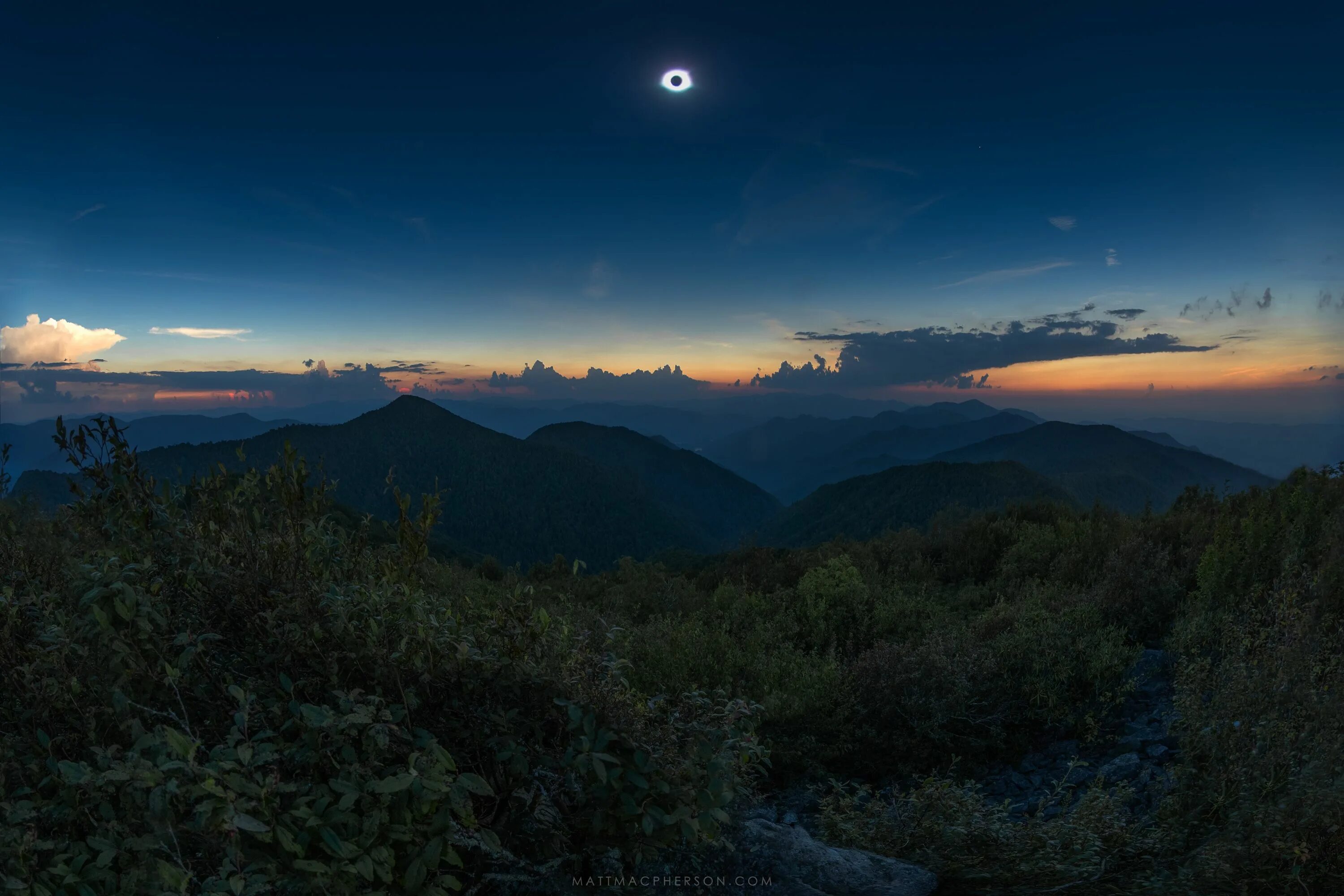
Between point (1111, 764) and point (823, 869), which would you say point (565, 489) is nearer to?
point (1111, 764)

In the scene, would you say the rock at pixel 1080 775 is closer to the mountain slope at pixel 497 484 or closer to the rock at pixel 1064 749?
the rock at pixel 1064 749

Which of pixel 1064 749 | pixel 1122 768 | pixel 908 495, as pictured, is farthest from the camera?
pixel 908 495

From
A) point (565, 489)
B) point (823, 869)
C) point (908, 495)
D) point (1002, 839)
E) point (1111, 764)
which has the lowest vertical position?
point (565, 489)

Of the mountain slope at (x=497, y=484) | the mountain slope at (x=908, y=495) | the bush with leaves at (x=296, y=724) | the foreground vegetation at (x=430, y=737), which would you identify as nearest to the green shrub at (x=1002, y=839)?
the foreground vegetation at (x=430, y=737)

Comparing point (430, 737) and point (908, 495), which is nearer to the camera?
point (430, 737)

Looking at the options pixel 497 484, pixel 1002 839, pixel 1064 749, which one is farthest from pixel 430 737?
pixel 497 484

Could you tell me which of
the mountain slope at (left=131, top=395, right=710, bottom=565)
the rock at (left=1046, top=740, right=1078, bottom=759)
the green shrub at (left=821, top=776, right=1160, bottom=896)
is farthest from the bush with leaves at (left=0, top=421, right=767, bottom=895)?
the mountain slope at (left=131, top=395, right=710, bottom=565)

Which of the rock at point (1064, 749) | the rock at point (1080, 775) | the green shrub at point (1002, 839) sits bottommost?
the rock at point (1064, 749)
